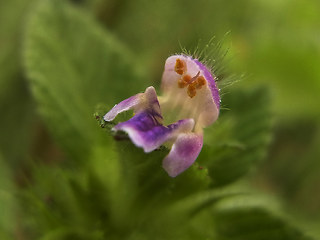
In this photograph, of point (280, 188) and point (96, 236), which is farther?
point (280, 188)

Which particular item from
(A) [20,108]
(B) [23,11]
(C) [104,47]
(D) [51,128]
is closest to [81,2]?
(B) [23,11]

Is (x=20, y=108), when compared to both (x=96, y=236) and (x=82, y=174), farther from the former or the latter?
(x=96, y=236)

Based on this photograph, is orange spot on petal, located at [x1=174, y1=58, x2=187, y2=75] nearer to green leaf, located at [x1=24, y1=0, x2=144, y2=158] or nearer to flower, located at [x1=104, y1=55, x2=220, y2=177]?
flower, located at [x1=104, y1=55, x2=220, y2=177]

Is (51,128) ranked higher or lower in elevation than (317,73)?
lower

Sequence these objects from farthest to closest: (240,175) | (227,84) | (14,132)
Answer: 1. (14,132)
2. (240,175)
3. (227,84)

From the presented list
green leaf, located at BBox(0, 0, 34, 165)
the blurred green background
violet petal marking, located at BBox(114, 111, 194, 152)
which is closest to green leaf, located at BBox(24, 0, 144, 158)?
the blurred green background

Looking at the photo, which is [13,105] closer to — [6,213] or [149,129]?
[6,213]
